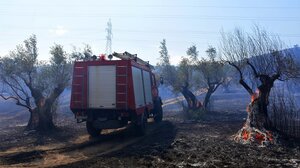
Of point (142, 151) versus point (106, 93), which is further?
point (106, 93)

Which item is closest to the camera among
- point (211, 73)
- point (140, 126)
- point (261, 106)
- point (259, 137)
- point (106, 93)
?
point (259, 137)

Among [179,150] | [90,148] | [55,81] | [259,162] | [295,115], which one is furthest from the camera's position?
[55,81]

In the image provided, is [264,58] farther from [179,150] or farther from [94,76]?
[94,76]

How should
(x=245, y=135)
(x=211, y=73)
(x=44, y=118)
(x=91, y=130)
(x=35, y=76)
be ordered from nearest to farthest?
(x=245, y=135), (x=91, y=130), (x=44, y=118), (x=35, y=76), (x=211, y=73)

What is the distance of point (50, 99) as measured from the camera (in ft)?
63.3

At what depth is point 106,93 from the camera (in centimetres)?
1542

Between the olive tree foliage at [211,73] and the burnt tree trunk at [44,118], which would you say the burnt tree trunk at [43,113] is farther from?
the olive tree foliage at [211,73]

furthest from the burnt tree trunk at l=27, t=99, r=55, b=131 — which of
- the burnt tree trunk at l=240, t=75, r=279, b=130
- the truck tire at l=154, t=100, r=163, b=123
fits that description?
the burnt tree trunk at l=240, t=75, r=279, b=130

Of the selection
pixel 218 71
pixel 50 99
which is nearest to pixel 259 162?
pixel 50 99

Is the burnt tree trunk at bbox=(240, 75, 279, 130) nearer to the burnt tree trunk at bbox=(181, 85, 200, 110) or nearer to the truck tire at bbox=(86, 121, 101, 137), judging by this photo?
the truck tire at bbox=(86, 121, 101, 137)

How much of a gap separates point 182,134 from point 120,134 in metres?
3.15

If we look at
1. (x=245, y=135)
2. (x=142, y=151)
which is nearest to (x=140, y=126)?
(x=142, y=151)

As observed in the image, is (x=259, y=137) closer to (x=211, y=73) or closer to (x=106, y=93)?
(x=106, y=93)

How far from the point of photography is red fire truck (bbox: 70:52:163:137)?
15195 mm
